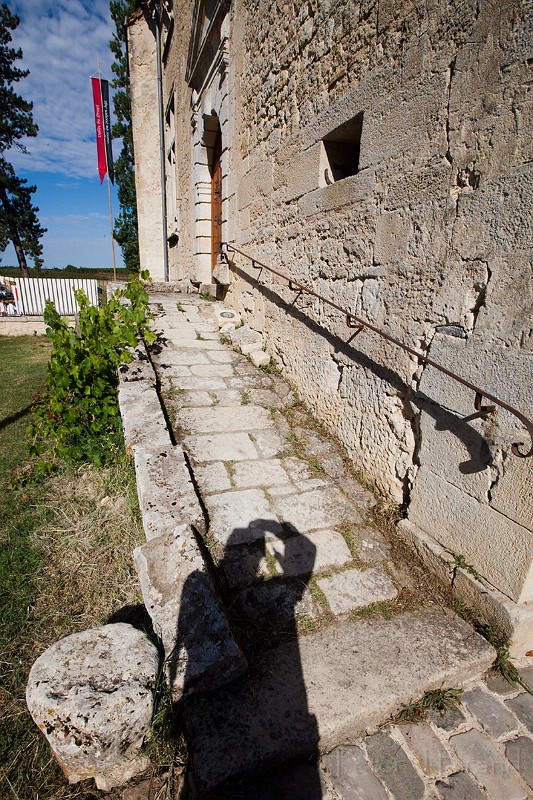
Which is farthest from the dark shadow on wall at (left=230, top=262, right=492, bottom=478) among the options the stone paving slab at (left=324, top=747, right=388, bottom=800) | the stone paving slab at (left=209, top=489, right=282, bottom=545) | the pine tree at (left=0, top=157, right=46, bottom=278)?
the pine tree at (left=0, top=157, right=46, bottom=278)

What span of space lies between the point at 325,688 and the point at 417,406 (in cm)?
154

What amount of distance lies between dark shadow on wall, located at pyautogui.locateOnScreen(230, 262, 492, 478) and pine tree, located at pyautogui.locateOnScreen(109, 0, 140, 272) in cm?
1701

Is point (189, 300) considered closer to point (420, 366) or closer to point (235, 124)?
point (235, 124)

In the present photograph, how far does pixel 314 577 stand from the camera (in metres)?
2.15

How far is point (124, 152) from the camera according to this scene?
17.5 metres

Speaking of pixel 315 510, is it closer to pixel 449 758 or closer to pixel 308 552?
pixel 308 552

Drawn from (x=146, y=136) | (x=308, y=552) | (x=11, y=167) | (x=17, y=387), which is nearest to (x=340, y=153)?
(x=308, y=552)

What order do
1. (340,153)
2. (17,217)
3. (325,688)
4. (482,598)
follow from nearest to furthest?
(325,688)
(482,598)
(340,153)
(17,217)

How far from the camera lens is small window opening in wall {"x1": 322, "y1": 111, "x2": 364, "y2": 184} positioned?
Result: 307 cm

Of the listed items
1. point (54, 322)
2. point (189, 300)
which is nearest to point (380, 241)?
point (54, 322)

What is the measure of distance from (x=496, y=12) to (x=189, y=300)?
5.19 meters

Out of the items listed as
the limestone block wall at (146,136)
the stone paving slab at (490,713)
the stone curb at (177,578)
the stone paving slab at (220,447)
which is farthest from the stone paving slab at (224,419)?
the limestone block wall at (146,136)

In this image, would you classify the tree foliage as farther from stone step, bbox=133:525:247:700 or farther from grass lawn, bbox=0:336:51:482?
stone step, bbox=133:525:247:700

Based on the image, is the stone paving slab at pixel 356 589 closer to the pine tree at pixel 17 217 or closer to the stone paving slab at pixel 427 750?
the stone paving slab at pixel 427 750
